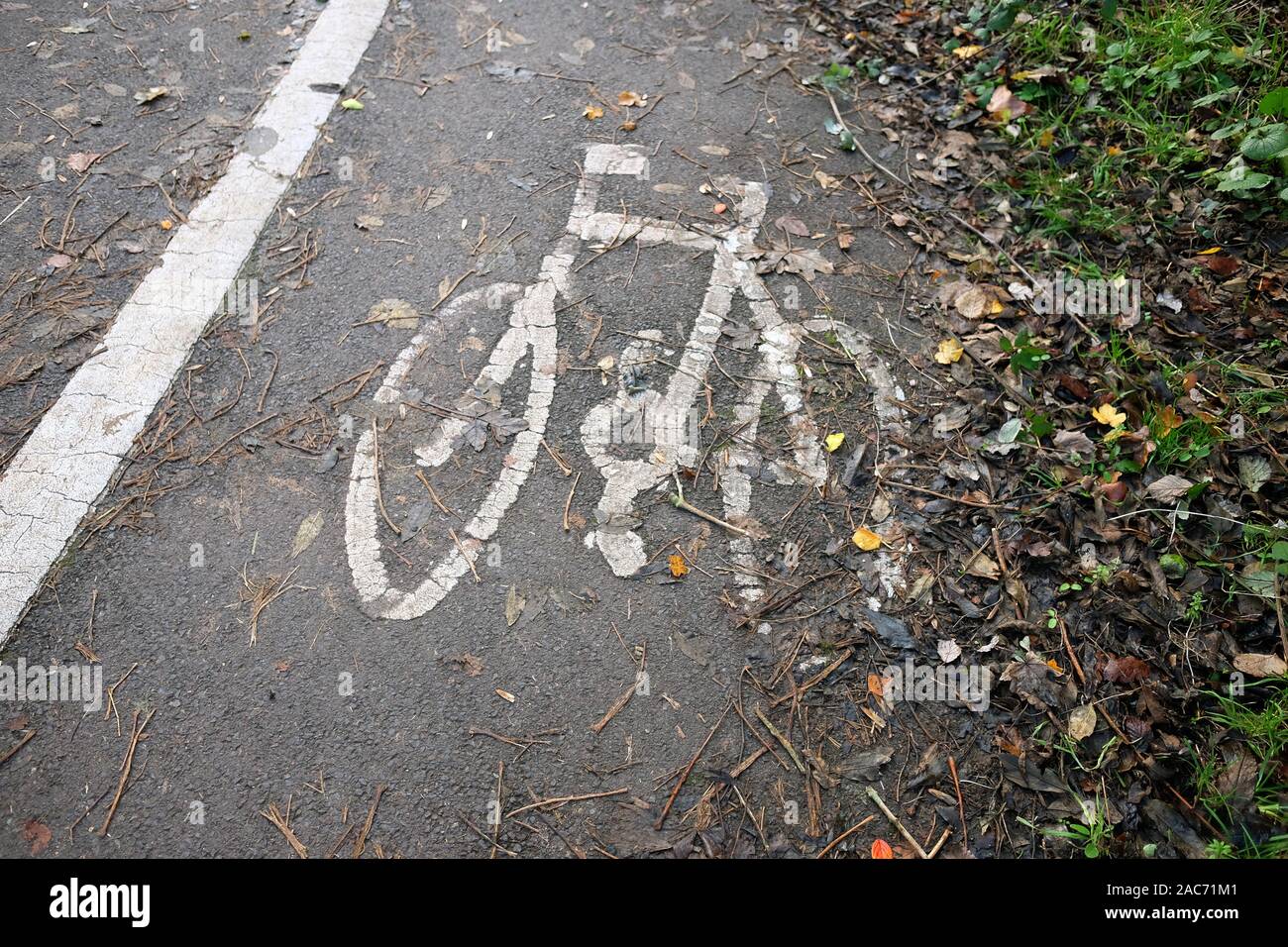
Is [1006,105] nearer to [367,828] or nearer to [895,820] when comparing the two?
[895,820]

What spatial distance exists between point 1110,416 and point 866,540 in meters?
1.12

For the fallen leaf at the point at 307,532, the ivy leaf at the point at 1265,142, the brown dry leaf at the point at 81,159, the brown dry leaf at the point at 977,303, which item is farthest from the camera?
the brown dry leaf at the point at 81,159

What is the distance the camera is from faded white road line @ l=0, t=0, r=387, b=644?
9.84 ft

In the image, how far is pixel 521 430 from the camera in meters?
3.32

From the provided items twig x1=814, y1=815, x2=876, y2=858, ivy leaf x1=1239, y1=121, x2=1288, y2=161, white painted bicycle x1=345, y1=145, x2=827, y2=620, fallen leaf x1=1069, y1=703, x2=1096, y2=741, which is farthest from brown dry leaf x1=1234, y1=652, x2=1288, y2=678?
ivy leaf x1=1239, y1=121, x2=1288, y2=161

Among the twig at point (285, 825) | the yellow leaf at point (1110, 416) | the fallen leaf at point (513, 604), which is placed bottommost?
the twig at point (285, 825)

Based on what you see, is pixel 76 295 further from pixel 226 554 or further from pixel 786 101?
pixel 786 101

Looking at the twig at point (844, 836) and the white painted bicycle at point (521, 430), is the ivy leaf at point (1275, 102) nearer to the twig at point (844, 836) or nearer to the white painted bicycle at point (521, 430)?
the white painted bicycle at point (521, 430)

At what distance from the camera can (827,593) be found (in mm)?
2988

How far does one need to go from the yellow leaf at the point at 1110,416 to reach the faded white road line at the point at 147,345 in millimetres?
3731

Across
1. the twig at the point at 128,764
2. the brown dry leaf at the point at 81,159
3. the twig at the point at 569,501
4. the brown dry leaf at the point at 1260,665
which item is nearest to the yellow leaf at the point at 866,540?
the twig at the point at 569,501

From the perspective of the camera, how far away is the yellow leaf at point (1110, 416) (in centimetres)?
321
